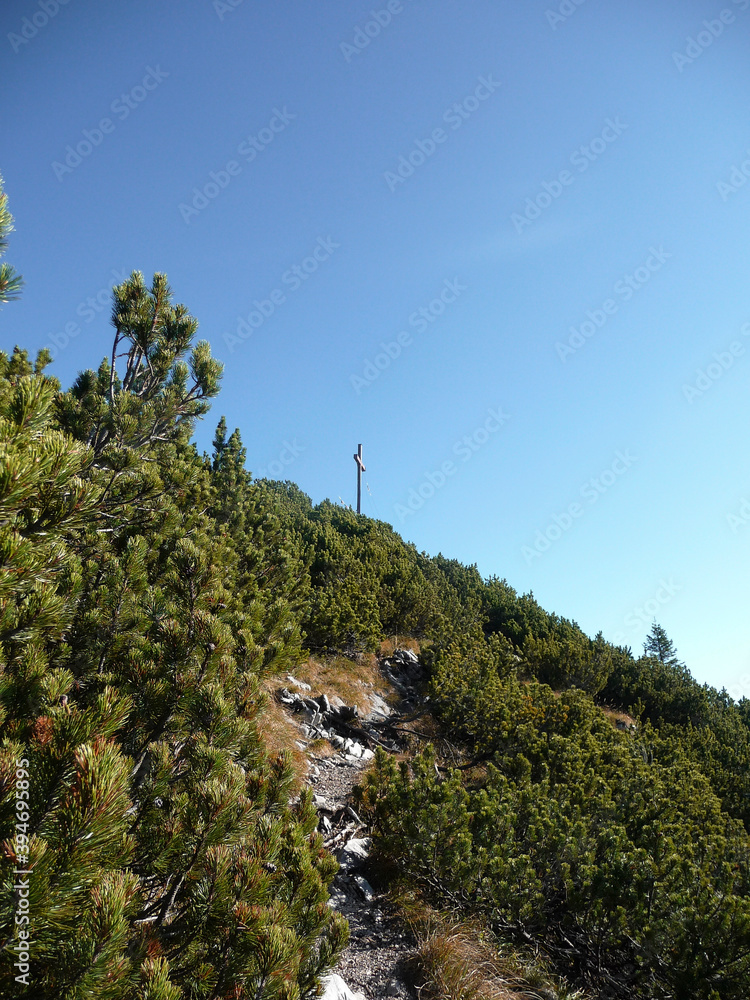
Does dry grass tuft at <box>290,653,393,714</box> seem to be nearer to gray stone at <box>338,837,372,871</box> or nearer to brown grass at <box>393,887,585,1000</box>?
gray stone at <box>338,837,372,871</box>

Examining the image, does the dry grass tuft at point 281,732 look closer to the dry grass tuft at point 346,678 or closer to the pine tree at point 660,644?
the dry grass tuft at point 346,678

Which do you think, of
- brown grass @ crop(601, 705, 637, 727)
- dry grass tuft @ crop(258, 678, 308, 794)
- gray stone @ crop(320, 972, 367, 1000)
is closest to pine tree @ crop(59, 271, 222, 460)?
dry grass tuft @ crop(258, 678, 308, 794)

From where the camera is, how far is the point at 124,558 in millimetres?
3377

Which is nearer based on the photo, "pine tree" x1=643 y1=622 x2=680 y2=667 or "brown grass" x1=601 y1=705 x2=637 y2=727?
"brown grass" x1=601 y1=705 x2=637 y2=727

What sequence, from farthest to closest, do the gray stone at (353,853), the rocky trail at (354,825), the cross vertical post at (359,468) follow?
the cross vertical post at (359,468), the gray stone at (353,853), the rocky trail at (354,825)

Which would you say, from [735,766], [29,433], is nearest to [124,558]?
[29,433]

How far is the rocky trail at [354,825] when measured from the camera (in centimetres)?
352

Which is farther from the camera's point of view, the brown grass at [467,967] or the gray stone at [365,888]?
the gray stone at [365,888]

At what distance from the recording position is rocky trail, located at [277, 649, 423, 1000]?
352cm

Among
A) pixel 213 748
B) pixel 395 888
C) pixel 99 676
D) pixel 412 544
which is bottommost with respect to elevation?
pixel 395 888

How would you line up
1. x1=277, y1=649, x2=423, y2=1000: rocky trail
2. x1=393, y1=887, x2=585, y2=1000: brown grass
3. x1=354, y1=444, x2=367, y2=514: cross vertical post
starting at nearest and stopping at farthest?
x1=393, y1=887, x2=585, y2=1000: brown grass < x1=277, y1=649, x2=423, y2=1000: rocky trail < x1=354, y1=444, x2=367, y2=514: cross vertical post

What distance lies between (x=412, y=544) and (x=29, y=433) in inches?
651

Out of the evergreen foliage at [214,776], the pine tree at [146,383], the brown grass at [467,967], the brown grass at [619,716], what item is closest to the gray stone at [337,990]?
the evergreen foliage at [214,776]

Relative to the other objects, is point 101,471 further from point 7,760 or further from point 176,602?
point 7,760
